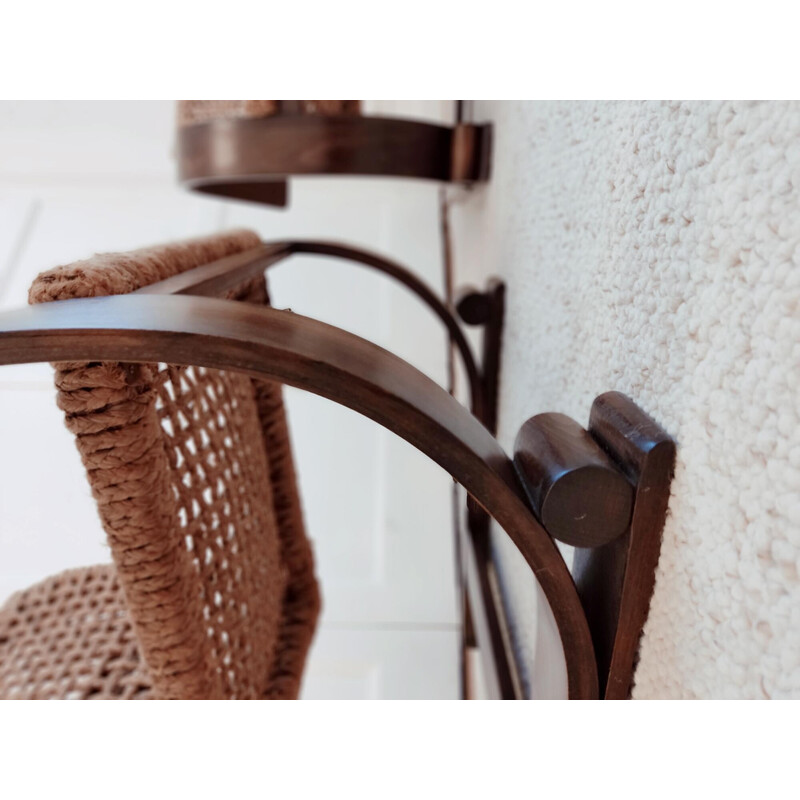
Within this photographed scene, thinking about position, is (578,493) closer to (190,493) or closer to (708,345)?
(708,345)

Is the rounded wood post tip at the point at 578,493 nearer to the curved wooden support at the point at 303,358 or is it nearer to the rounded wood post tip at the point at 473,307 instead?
the curved wooden support at the point at 303,358

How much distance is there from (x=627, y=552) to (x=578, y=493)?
0.03m

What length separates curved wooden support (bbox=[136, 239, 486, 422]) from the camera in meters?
0.30

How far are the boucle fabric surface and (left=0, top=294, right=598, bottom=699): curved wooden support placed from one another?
0.17 ft

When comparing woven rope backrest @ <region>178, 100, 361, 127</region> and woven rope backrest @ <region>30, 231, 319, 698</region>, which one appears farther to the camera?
woven rope backrest @ <region>178, 100, 361, 127</region>

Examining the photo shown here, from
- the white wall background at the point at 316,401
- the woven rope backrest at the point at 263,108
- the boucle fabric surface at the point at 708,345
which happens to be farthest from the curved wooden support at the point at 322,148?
the boucle fabric surface at the point at 708,345

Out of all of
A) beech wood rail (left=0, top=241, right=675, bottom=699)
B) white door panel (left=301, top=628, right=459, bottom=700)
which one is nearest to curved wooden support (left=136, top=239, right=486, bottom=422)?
beech wood rail (left=0, top=241, right=675, bottom=699)

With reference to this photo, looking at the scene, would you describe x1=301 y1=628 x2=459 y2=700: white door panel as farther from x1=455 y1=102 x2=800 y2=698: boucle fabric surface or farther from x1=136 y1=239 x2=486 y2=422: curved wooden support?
x1=455 y1=102 x2=800 y2=698: boucle fabric surface

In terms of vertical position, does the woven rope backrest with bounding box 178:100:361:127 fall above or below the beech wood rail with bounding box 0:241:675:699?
above

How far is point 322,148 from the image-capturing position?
28.8 inches

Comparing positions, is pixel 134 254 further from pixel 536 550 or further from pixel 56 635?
pixel 56 635

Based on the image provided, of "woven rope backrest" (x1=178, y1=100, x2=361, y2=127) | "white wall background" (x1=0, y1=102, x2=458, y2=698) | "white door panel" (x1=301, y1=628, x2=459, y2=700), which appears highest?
"woven rope backrest" (x1=178, y1=100, x2=361, y2=127)

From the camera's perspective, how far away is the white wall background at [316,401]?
0.31m
